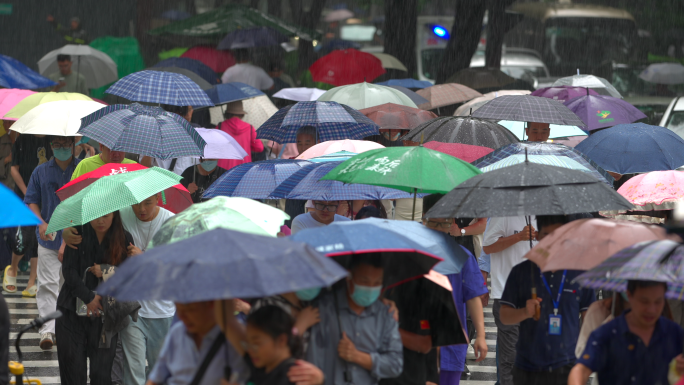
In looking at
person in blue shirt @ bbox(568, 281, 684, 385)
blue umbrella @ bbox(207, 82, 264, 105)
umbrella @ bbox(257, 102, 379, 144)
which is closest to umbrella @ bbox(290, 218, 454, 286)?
person in blue shirt @ bbox(568, 281, 684, 385)

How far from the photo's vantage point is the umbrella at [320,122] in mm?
9391

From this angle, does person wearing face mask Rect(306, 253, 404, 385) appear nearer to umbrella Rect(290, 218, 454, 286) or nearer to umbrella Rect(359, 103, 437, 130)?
umbrella Rect(290, 218, 454, 286)

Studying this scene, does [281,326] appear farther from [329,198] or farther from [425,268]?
[329,198]

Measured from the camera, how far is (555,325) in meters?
5.67

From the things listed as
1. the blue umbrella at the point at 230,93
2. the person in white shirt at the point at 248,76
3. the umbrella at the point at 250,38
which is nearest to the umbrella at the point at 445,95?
the blue umbrella at the point at 230,93

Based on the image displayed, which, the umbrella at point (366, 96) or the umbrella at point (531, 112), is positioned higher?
the umbrella at point (531, 112)

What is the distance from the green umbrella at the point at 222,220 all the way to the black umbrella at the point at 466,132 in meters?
3.07

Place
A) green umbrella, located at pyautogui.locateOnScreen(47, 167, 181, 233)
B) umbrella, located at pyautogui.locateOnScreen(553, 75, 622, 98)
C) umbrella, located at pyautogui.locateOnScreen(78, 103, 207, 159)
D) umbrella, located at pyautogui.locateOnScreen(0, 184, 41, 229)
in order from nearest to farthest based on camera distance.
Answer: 1. umbrella, located at pyautogui.locateOnScreen(0, 184, 41, 229)
2. green umbrella, located at pyautogui.locateOnScreen(47, 167, 181, 233)
3. umbrella, located at pyautogui.locateOnScreen(78, 103, 207, 159)
4. umbrella, located at pyautogui.locateOnScreen(553, 75, 622, 98)

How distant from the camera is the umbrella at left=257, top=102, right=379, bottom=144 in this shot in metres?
9.39

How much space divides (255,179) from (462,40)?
1140 cm

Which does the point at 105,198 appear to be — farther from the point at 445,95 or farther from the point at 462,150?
the point at 445,95

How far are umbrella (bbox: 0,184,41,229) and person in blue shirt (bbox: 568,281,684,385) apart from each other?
2.90m

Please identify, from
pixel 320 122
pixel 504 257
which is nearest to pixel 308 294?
pixel 504 257

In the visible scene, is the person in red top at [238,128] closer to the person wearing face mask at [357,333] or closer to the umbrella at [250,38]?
the umbrella at [250,38]
